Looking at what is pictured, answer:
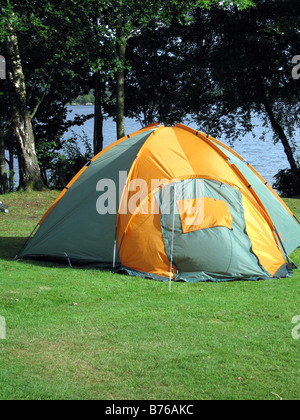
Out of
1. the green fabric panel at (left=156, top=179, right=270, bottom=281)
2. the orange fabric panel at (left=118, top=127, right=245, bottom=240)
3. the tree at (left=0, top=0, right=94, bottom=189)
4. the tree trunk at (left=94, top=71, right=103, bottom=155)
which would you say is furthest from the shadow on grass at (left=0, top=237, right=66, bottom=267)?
the tree trunk at (left=94, top=71, right=103, bottom=155)

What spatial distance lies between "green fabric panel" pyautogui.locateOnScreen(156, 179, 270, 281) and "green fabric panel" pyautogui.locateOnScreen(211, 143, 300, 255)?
832 millimetres

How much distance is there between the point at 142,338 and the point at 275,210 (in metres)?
4.17

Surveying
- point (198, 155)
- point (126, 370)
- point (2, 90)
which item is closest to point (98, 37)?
point (2, 90)

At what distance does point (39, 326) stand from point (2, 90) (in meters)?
15.1

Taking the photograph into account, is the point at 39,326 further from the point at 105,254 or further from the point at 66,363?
the point at 105,254

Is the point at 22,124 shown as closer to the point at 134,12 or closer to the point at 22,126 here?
the point at 22,126

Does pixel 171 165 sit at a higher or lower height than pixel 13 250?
higher

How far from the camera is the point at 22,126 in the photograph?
15742mm

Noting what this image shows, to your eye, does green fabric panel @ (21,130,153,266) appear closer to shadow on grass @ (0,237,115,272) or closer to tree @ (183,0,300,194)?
shadow on grass @ (0,237,115,272)

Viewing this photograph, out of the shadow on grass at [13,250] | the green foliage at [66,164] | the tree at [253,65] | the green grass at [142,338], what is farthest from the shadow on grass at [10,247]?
the tree at [253,65]

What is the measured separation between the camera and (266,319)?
19.8 feet

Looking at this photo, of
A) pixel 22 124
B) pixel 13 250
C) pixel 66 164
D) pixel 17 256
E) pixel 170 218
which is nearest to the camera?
pixel 170 218

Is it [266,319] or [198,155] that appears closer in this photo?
[266,319]

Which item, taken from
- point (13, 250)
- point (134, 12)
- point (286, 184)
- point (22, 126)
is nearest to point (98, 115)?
point (22, 126)
